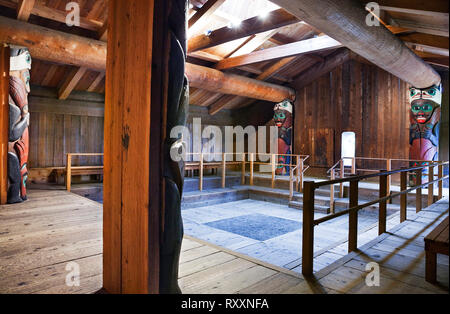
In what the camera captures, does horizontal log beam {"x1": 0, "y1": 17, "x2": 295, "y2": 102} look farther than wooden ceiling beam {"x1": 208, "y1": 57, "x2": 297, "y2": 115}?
No

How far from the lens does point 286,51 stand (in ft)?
20.9

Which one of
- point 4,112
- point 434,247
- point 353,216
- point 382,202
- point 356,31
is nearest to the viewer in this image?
point 434,247

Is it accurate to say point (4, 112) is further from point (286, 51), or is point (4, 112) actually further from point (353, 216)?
point (286, 51)

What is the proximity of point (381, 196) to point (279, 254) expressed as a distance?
1.52 metres

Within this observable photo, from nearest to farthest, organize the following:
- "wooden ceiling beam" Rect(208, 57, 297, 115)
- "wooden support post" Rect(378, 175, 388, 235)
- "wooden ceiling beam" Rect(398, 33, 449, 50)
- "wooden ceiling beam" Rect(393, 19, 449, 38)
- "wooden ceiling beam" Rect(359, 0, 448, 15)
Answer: "wooden ceiling beam" Rect(359, 0, 448, 15) < "wooden ceiling beam" Rect(393, 19, 449, 38) < "wooden support post" Rect(378, 175, 388, 235) < "wooden ceiling beam" Rect(398, 33, 449, 50) < "wooden ceiling beam" Rect(208, 57, 297, 115)

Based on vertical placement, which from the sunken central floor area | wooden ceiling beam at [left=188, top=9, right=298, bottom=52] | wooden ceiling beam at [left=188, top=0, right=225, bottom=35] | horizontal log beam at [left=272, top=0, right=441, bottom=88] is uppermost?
wooden ceiling beam at [left=188, top=0, right=225, bottom=35]

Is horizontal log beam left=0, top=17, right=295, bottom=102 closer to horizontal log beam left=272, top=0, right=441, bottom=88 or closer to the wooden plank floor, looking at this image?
the wooden plank floor

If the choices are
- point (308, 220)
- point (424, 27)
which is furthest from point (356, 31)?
point (308, 220)

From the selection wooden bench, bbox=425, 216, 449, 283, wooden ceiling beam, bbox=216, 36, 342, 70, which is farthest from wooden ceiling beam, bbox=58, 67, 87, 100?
wooden bench, bbox=425, 216, 449, 283

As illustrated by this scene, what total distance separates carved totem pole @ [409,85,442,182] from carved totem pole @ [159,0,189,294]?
20.1 ft

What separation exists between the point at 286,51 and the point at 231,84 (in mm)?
1720

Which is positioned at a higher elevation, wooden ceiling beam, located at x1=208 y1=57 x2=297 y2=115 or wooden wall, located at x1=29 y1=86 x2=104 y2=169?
wooden ceiling beam, located at x1=208 y1=57 x2=297 y2=115

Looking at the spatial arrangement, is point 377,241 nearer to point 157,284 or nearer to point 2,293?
point 157,284

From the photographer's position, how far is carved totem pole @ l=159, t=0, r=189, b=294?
1.62 meters
